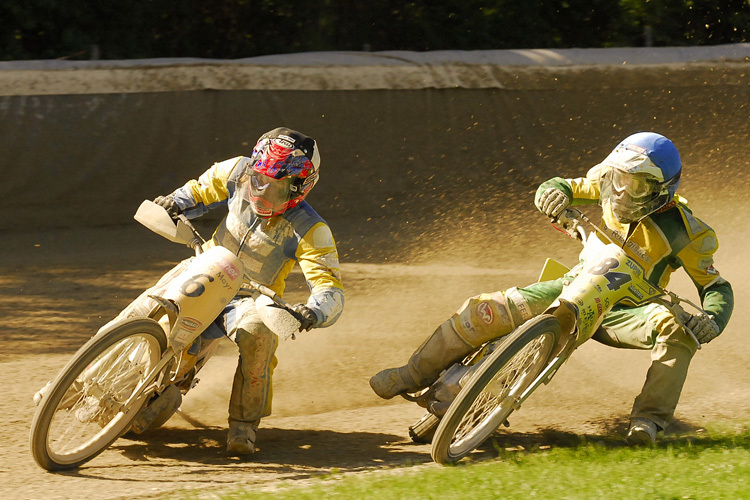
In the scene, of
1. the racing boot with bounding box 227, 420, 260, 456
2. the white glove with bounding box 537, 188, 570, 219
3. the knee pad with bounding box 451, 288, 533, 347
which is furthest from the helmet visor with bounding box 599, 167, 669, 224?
the racing boot with bounding box 227, 420, 260, 456

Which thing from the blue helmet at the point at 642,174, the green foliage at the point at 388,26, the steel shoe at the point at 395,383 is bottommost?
the steel shoe at the point at 395,383

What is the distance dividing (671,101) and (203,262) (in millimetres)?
8410

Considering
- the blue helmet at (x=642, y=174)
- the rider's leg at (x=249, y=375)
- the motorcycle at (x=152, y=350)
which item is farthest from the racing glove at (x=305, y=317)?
the blue helmet at (x=642, y=174)

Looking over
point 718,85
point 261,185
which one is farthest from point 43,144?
point 718,85

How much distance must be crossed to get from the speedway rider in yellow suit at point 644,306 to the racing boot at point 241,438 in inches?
30.9

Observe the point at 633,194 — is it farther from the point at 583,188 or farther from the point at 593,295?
the point at 593,295

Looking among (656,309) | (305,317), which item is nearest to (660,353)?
(656,309)

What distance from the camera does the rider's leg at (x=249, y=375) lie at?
502 centimetres

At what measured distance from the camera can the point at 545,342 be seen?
16.2ft

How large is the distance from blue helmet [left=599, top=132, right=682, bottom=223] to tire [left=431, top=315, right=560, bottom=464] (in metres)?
0.85

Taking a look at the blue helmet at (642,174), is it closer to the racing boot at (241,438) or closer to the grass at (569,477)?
the grass at (569,477)

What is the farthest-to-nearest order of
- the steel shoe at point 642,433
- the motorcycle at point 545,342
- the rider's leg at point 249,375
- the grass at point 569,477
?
the steel shoe at point 642,433 < the rider's leg at point 249,375 < the motorcycle at point 545,342 < the grass at point 569,477

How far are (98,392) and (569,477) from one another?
7.22ft

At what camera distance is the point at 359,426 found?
582 cm
